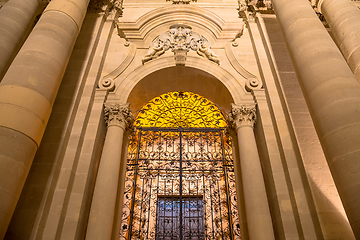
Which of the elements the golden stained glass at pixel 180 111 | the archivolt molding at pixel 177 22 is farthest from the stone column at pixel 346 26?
the golden stained glass at pixel 180 111

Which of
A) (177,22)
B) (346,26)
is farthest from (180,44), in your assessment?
(346,26)

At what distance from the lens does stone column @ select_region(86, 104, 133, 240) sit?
5316 mm

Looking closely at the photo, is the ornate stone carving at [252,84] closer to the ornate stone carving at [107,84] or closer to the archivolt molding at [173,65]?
the archivolt molding at [173,65]

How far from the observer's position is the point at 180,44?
817cm

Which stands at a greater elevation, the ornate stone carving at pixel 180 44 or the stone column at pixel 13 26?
the ornate stone carving at pixel 180 44

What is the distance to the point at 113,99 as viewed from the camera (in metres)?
7.04

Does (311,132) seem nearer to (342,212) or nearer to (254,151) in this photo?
(254,151)

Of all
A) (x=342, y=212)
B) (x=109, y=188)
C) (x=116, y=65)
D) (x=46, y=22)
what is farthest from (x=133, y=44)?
(x=342, y=212)

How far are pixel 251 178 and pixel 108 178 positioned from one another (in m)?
3.07

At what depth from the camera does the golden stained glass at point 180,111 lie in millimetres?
8773

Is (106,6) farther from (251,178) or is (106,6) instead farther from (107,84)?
(251,178)

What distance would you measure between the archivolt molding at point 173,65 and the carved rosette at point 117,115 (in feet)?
1.00

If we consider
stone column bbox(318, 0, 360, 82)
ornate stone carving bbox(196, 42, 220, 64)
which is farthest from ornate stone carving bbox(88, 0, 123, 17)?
stone column bbox(318, 0, 360, 82)

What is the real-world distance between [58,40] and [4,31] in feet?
5.76
